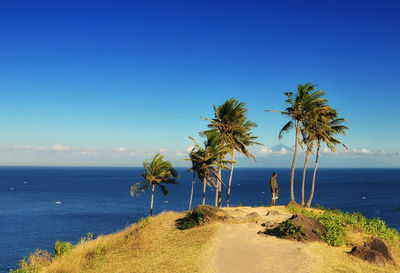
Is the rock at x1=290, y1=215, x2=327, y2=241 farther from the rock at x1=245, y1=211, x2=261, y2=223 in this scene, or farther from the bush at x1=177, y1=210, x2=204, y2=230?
the bush at x1=177, y1=210, x2=204, y2=230

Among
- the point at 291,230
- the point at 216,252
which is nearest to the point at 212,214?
the point at 216,252

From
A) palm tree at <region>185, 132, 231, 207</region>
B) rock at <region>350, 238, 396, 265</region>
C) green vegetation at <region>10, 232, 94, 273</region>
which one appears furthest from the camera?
palm tree at <region>185, 132, 231, 207</region>

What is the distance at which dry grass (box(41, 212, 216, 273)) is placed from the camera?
16.1m

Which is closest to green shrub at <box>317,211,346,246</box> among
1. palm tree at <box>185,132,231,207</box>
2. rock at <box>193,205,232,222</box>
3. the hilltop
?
the hilltop

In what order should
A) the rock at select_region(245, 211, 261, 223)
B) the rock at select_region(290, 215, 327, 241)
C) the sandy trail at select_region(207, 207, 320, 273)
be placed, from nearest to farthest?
the sandy trail at select_region(207, 207, 320, 273), the rock at select_region(290, 215, 327, 241), the rock at select_region(245, 211, 261, 223)

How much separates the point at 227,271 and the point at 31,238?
200 ft

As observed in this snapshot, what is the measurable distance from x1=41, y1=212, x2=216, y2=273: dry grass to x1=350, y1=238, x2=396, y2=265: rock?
910 centimetres

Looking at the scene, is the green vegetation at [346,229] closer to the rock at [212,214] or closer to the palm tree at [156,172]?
the rock at [212,214]

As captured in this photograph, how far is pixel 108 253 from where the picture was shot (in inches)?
803

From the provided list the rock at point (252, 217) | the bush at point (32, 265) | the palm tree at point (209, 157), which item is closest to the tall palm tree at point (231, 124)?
the palm tree at point (209, 157)

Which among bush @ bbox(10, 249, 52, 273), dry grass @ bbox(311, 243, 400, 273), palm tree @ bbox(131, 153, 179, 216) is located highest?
palm tree @ bbox(131, 153, 179, 216)

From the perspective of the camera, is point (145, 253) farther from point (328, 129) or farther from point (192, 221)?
point (328, 129)

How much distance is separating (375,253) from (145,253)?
547 inches

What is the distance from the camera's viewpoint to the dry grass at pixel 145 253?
16.1m
